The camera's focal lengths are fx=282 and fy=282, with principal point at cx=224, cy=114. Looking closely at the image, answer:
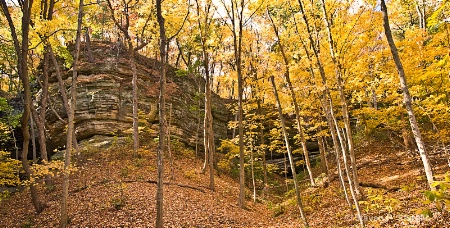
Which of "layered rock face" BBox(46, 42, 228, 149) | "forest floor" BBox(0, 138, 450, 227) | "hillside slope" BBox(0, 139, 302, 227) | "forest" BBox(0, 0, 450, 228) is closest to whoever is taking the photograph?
"forest" BBox(0, 0, 450, 228)

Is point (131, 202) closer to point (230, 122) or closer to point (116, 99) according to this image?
point (230, 122)

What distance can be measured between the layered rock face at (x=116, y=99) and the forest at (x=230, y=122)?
0.11 metres

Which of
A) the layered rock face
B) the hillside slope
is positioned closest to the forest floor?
the hillside slope

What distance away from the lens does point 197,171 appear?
18.5 meters

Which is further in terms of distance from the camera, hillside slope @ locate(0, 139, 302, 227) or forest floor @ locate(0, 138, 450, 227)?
hillside slope @ locate(0, 139, 302, 227)

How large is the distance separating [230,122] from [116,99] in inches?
393

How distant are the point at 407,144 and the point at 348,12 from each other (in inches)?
393

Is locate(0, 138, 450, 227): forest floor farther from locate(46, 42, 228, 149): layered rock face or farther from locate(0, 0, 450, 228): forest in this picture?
locate(46, 42, 228, 149): layered rock face

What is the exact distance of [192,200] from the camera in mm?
13211

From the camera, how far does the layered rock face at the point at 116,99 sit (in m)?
20.2

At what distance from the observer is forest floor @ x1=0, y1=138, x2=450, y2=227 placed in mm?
10047

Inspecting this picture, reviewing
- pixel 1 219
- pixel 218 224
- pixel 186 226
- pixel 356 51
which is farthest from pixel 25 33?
pixel 356 51

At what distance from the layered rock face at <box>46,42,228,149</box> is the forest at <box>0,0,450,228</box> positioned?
106 millimetres

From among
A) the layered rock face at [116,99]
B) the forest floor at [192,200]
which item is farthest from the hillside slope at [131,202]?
the layered rock face at [116,99]
